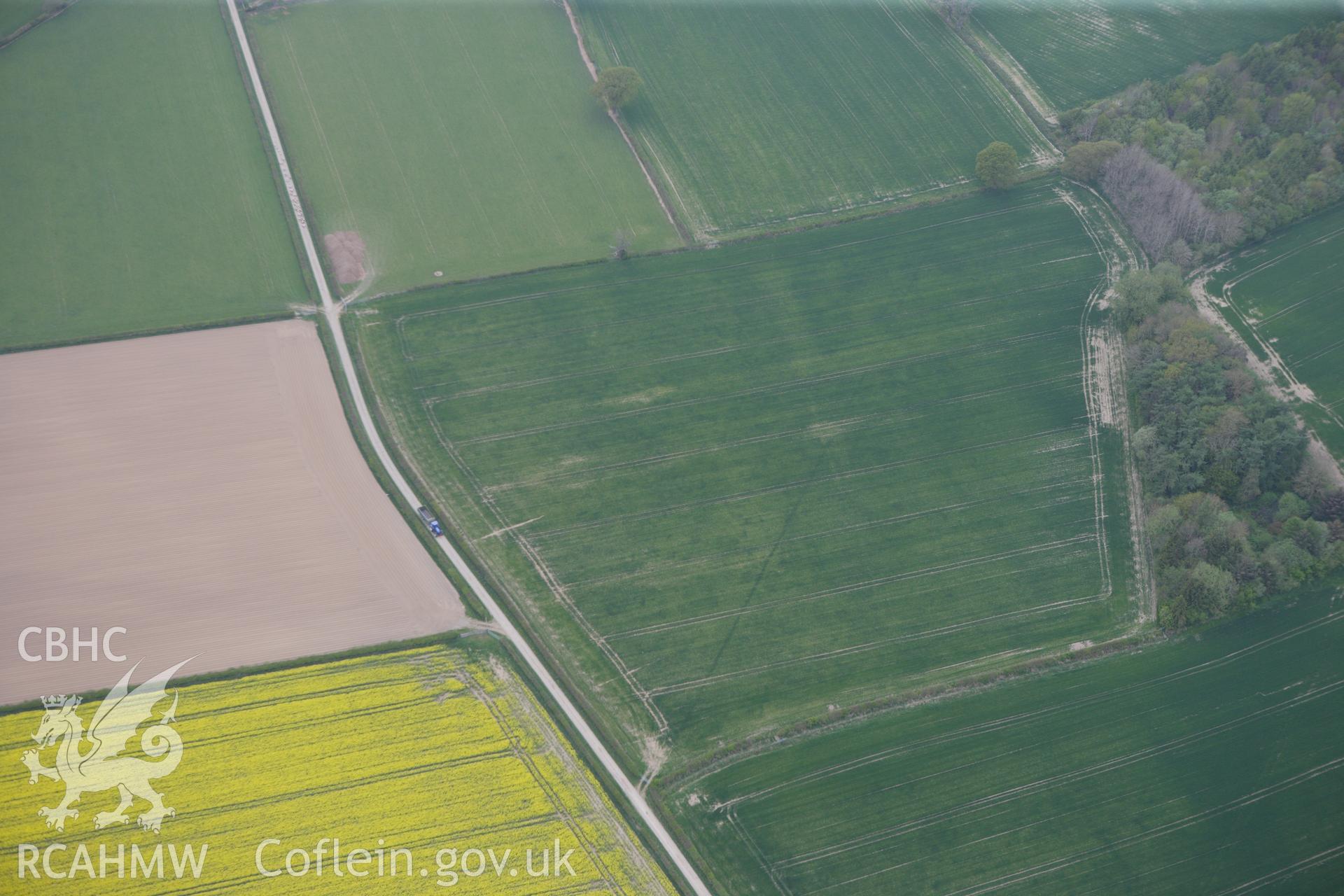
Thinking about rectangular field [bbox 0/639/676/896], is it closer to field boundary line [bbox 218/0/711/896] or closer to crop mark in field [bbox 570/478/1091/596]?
field boundary line [bbox 218/0/711/896]

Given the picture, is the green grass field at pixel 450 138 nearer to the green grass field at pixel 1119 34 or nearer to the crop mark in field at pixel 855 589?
the crop mark in field at pixel 855 589

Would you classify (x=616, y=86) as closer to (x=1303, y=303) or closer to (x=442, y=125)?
(x=442, y=125)

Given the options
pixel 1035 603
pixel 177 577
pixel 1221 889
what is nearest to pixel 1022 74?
pixel 1035 603

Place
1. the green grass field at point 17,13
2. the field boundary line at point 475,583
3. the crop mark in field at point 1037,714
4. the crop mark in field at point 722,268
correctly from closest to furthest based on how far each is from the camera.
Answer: the field boundary line at point 475,583
the crop mark in field at point 1037,714
the crop mark in field at point 722,268
the green grass field at point 17,13

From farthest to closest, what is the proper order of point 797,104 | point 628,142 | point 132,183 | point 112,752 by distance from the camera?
point 797,104
point 628,142
point 132,183
point 112,752

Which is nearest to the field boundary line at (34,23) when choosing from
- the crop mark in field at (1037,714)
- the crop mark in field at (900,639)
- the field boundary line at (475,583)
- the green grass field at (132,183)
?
the green grass field at (132,183)

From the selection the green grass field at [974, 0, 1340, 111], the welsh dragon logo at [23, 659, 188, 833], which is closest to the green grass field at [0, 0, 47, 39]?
the welsh dragon logo at [23, 659, 188, 833]

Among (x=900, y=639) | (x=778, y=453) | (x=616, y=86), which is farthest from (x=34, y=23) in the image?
(x=900, y=639)
